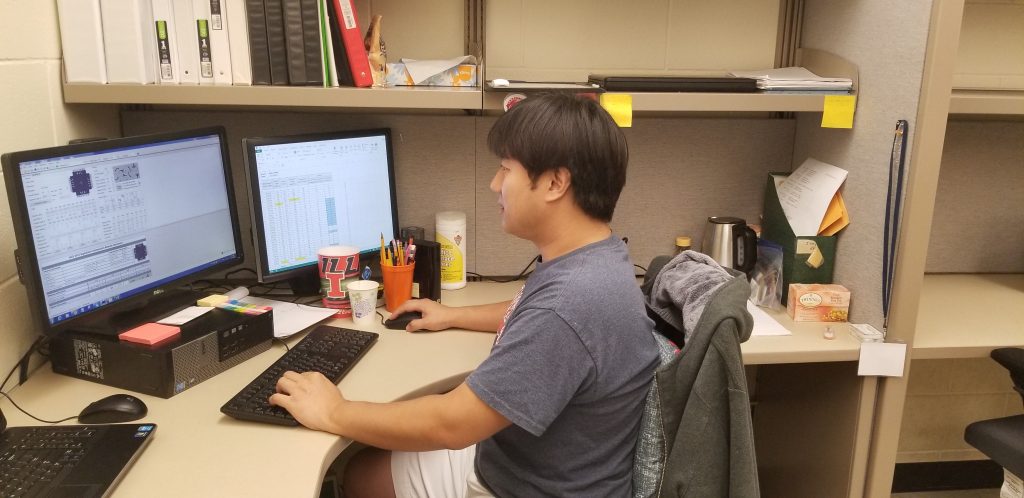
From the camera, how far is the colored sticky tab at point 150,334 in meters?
1.27

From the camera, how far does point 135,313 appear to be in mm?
1398

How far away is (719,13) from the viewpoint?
6.34ft

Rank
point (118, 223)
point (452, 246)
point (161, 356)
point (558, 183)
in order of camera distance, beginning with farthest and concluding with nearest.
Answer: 1. point (452, 246)
2. point (118, 223)
3. point (161, 356)
4. point (558, 183)

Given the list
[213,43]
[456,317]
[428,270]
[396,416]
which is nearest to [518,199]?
[396,416]

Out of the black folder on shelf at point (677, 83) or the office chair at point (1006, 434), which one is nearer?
the office chair at point (1006, 434)

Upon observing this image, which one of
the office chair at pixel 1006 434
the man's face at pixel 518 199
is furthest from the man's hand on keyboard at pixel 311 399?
the office chair at pixel 1006 434

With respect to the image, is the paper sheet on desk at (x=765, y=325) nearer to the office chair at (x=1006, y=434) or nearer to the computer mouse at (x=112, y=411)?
the office chair at (x=1006, y=434)

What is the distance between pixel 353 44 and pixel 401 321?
0.62 m

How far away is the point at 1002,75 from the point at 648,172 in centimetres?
100

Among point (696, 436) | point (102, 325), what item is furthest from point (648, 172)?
point (102, 325)

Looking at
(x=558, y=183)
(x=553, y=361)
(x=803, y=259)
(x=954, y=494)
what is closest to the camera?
(x=553, y=361)

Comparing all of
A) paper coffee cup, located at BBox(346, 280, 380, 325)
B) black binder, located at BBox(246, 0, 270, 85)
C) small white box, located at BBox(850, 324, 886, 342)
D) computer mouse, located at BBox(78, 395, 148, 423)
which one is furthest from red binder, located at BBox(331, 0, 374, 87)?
small white box, located at BBox(850, 324, 886, 342)

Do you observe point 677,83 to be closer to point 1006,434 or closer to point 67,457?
point 1006,434

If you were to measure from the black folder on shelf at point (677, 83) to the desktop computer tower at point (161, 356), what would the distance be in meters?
0.92
